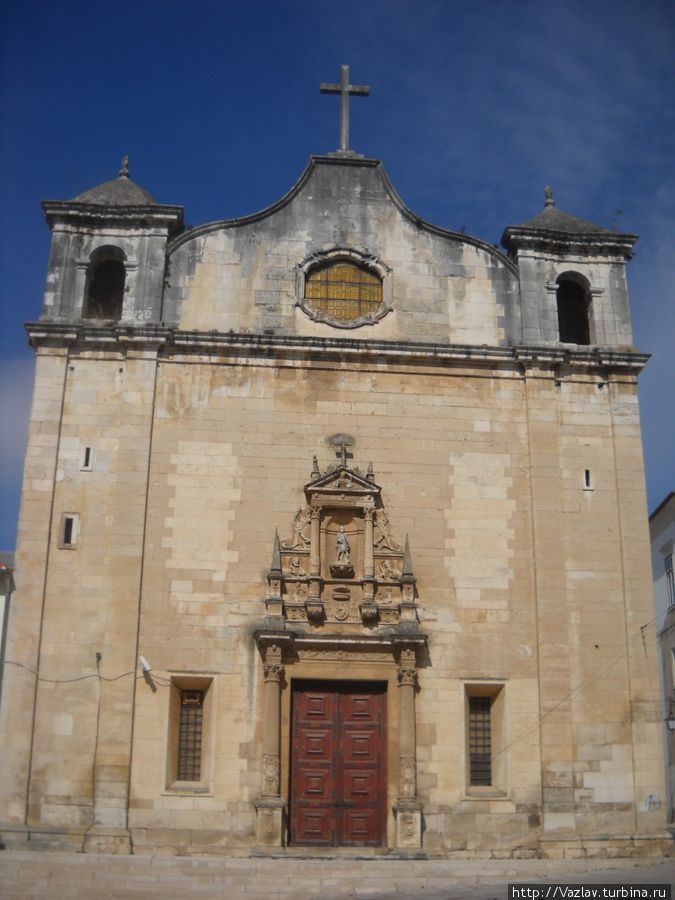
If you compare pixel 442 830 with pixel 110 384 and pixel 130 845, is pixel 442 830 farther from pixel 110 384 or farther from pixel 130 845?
pixel 110 384

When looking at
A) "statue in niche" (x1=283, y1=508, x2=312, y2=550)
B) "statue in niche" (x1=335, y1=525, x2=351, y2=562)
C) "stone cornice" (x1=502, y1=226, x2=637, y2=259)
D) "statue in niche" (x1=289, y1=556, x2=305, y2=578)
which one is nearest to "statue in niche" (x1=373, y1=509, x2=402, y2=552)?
"statue in niche" (x1=335, y1=525, x2=351, y2=562)

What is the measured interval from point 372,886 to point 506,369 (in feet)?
32.7

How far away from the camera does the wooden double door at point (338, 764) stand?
1925cm

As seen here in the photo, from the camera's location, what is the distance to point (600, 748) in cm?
1975

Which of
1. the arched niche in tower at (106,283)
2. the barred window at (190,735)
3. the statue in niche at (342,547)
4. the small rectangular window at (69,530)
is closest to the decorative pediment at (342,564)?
the statue in niche at (342,547)

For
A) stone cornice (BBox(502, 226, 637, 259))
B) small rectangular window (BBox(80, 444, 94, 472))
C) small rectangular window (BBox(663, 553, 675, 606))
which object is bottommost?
small rectangular window (BBox(80, 444, 94, 472))

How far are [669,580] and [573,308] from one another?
1350 cm

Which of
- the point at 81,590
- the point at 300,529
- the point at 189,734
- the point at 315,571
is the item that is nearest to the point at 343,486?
the point at 300,529

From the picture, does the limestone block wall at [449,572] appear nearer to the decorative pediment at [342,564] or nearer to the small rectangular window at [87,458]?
the decorative pediment at [342,564]

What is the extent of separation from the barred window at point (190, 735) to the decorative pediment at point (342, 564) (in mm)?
1974

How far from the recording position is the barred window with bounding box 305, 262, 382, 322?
2233 centimetres

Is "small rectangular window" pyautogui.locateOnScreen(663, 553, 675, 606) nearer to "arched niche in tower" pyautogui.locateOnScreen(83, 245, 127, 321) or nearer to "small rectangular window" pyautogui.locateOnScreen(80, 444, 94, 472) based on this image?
"arched niche in tower" pyautogui.locateOnScreen(83, 245, 127, 321)

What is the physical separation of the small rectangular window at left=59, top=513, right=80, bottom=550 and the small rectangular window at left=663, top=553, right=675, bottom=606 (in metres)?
19.5

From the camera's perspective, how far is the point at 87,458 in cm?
2078
